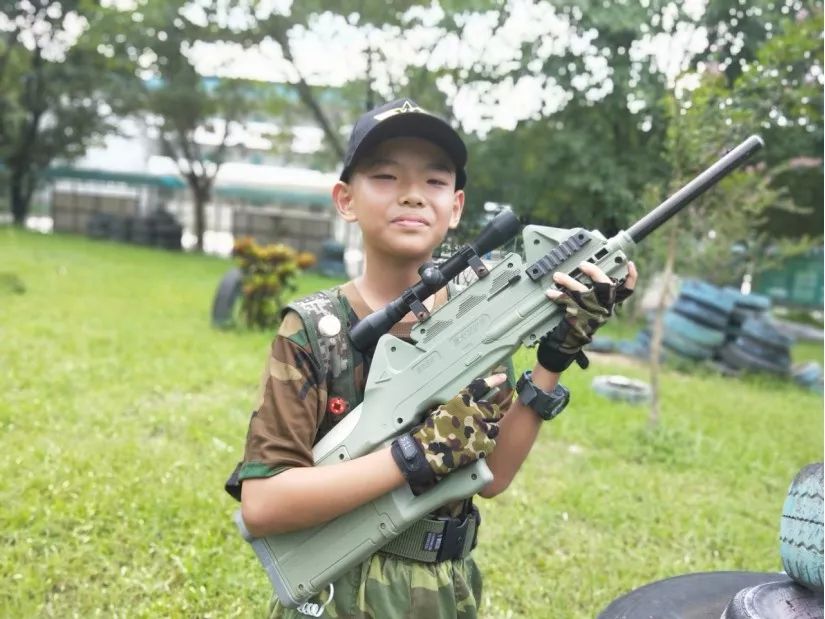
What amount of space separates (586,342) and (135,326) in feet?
27.7

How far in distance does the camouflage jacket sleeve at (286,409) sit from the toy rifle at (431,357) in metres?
0.08

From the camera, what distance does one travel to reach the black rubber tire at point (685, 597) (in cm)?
201

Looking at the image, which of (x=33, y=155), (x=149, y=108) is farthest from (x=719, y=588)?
(x=33, y=155)

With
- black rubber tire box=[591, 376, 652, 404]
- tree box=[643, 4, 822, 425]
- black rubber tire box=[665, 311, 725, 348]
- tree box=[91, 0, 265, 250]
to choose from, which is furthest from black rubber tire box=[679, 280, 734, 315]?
tree box=[91, 0, 265, 250]

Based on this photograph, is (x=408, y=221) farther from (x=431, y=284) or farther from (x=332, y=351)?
(x=332, y=351)

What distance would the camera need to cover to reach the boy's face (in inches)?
65.1

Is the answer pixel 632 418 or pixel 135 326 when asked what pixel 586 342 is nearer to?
pixel 632 418

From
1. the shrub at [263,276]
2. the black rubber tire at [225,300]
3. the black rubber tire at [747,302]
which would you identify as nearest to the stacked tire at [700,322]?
the black rubber tire at [747,302]

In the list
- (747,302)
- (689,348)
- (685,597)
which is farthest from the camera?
(747,302)

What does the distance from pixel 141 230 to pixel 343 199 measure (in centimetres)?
2546

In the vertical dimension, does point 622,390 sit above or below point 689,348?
above

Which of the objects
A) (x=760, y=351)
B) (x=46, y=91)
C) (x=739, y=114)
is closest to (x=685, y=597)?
(x=739, y=114)

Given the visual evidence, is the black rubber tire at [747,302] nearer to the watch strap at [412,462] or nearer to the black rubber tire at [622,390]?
the black rubber tire at [622,390]

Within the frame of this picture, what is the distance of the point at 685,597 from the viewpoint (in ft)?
6.95
